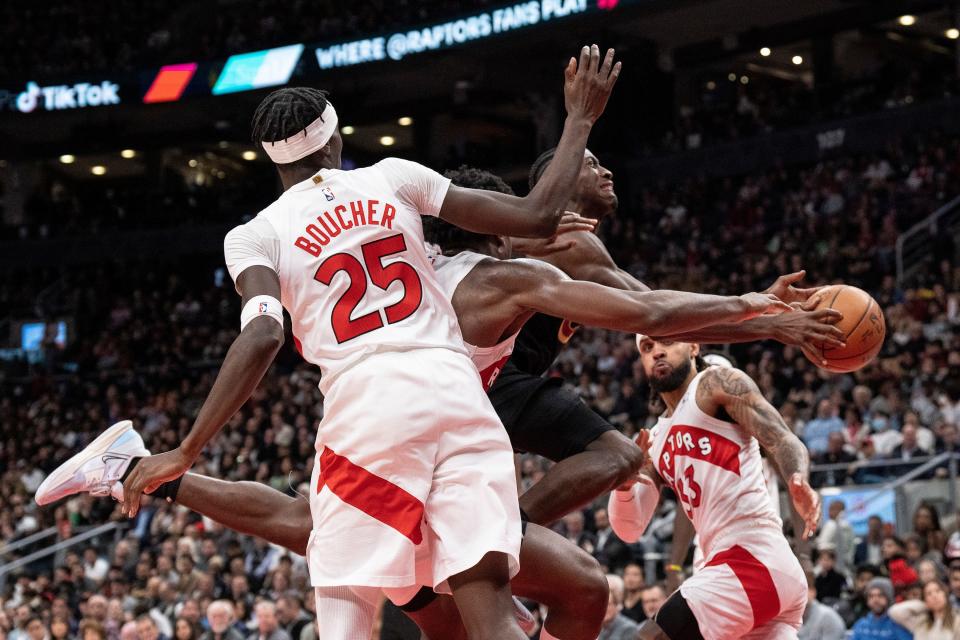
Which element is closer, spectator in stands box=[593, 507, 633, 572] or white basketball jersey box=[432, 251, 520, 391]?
white basketball jersey box=[432, 251, 520, 391]

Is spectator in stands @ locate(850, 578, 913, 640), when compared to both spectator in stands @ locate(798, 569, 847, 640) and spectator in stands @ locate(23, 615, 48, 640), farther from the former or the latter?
spectator in stands @ locate(23, 615, 48, 640)

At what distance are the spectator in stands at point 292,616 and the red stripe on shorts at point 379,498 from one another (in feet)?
28.6

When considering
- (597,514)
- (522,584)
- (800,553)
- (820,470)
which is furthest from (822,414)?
(522,584)

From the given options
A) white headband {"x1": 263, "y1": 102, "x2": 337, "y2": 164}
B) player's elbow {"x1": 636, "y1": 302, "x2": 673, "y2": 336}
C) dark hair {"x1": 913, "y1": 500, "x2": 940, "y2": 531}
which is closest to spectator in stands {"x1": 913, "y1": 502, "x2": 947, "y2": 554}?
dark hair {"x1": 913, "y1": 500, "x2": 940, "y2": 531}

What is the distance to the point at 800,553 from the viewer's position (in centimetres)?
736

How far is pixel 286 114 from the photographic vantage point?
466 cm

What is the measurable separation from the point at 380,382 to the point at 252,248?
2.20 feet

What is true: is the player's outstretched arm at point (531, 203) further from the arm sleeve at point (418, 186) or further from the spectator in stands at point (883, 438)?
the spectator in stands at point (883, 438)

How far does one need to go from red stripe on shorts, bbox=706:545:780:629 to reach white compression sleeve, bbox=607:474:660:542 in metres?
0.51

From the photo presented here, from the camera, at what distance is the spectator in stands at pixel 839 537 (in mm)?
11555

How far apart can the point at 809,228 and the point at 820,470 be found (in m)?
9.44

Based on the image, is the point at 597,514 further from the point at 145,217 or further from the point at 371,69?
the point at 145,217

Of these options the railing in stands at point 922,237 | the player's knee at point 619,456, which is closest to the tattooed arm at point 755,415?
the player's knee at point 619,456

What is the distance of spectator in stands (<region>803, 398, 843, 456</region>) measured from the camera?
46.1 ft
